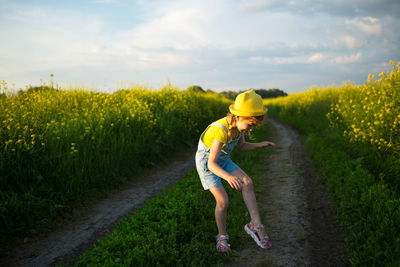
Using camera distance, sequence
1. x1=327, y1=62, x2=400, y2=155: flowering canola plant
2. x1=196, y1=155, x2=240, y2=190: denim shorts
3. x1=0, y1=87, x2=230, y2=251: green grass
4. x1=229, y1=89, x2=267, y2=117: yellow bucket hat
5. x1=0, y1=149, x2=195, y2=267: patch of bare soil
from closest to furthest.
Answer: x1=229, y1=89, x2=267, y2=117: yellow bucket hat
x1=196, y1=155, x2=240, y2=190: denim shorts
x1=0, y1=149, x2=195, y2=267: patch of bare soil
x1=0, y1=87, x2=230, y2=251: green grass
x1=327, y1=62, x2=400, y2=155: flowering canola plant

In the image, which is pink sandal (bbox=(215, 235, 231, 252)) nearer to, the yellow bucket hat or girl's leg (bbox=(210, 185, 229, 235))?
girl's leg (bbox=(210, 185, 229, 235))

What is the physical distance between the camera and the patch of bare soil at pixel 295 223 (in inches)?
133

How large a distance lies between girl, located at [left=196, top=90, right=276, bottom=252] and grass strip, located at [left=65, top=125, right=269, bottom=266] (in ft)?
1.03

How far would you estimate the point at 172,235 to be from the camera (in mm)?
3531

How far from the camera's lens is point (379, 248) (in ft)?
10.9

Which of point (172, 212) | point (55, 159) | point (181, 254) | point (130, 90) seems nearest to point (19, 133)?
point (55, 159)

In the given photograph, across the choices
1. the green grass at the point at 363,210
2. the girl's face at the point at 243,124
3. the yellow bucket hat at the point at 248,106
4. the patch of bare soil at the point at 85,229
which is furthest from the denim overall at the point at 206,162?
the patch of bare soil at the point at 85,229

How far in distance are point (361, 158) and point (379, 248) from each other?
150 inches

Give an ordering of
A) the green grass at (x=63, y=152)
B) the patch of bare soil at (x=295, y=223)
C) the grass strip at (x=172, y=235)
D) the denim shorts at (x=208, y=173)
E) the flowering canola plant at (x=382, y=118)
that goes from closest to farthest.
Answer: the grass strip at (x=172, y=235), the patch of bare soil at (x=295, y=223), the denim shorts at (x=208, y=173), the green grass at (x=63, y=152), the flowering canola plant at (x=382, y=118)

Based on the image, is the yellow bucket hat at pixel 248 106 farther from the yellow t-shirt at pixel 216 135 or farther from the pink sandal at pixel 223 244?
the pink sandal at pixel 223 244

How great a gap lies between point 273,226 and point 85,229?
2931mm

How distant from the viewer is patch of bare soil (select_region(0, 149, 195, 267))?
3.81m

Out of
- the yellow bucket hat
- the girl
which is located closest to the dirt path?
the girl

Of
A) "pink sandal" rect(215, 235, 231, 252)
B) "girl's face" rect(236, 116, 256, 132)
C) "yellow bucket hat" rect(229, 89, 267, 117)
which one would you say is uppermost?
"yellow bucket hat" rect(229, 89, 267, 117)
